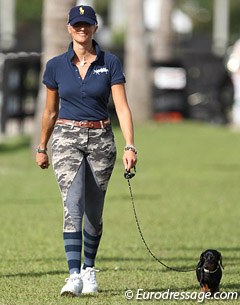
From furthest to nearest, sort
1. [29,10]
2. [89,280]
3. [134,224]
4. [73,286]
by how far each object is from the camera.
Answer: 1. [29,10]
2. [134,224]
3. [89,280]
4. [73,286]

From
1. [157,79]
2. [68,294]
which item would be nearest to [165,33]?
[157,79]

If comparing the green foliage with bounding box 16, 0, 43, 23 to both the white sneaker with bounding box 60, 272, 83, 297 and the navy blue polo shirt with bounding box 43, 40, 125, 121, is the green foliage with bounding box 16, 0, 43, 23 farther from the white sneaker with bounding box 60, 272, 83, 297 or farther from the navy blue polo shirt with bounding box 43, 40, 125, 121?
the white sneaker with bounding box 60, 272, 83, 297

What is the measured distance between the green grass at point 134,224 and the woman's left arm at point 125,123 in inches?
40.0

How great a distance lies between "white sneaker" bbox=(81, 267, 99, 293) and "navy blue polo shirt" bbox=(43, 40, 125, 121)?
3.73 feet

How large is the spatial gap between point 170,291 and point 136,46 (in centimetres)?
2559

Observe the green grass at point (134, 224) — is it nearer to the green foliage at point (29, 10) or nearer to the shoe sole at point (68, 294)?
the shoe sole at point (68, 294)

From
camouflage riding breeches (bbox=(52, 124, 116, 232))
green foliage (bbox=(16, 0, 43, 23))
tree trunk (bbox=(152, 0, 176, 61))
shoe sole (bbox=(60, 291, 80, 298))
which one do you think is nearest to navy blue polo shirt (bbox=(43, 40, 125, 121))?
camouflage riding breeches (bbox=(52, 124, 116, 232))

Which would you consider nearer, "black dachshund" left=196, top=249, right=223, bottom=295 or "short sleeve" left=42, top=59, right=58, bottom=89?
"black dachshund" left=196, top=249, right=223, bottom=295

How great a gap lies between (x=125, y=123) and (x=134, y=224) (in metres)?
5.73

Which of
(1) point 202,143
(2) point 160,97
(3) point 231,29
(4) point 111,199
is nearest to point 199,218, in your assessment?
(4) point 111,199

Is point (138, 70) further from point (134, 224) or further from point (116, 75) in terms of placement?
point (116, 75)

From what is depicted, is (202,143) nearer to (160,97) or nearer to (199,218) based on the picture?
(160,97)

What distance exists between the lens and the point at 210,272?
29.4 ft

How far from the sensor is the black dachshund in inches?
352
